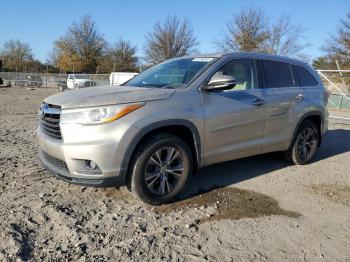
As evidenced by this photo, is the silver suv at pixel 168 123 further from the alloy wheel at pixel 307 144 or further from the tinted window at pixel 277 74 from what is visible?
the alloy wheel at pixel 307 144

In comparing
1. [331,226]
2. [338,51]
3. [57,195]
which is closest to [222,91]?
[331,226]

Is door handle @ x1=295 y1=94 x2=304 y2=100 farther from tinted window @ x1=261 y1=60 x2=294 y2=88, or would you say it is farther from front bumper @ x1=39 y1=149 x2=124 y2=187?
front bumper @ x1=39 y1=149 x2=124 y2=187

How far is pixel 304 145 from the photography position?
21.2 ft

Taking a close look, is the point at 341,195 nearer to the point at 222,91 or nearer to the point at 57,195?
the point at 222,91

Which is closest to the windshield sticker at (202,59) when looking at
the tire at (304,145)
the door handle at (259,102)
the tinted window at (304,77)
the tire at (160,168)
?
the door handle at (259,102)

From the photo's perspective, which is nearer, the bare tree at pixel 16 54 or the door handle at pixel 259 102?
the door handle at pixel 259 102

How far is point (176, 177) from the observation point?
4473 millimetres

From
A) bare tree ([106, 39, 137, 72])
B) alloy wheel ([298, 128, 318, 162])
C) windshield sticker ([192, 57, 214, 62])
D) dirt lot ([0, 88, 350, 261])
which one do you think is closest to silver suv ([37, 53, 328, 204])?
windshield sticker ([192, 57, 214, 62])

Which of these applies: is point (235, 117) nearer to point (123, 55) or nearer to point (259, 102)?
point (259, 102)

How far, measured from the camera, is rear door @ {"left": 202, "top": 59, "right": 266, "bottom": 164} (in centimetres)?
465

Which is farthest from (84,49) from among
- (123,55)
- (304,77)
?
(304,77)

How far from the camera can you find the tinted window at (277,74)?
18.4ft

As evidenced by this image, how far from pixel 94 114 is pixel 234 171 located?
9.11 feet

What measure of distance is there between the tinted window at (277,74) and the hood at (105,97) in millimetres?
1859
